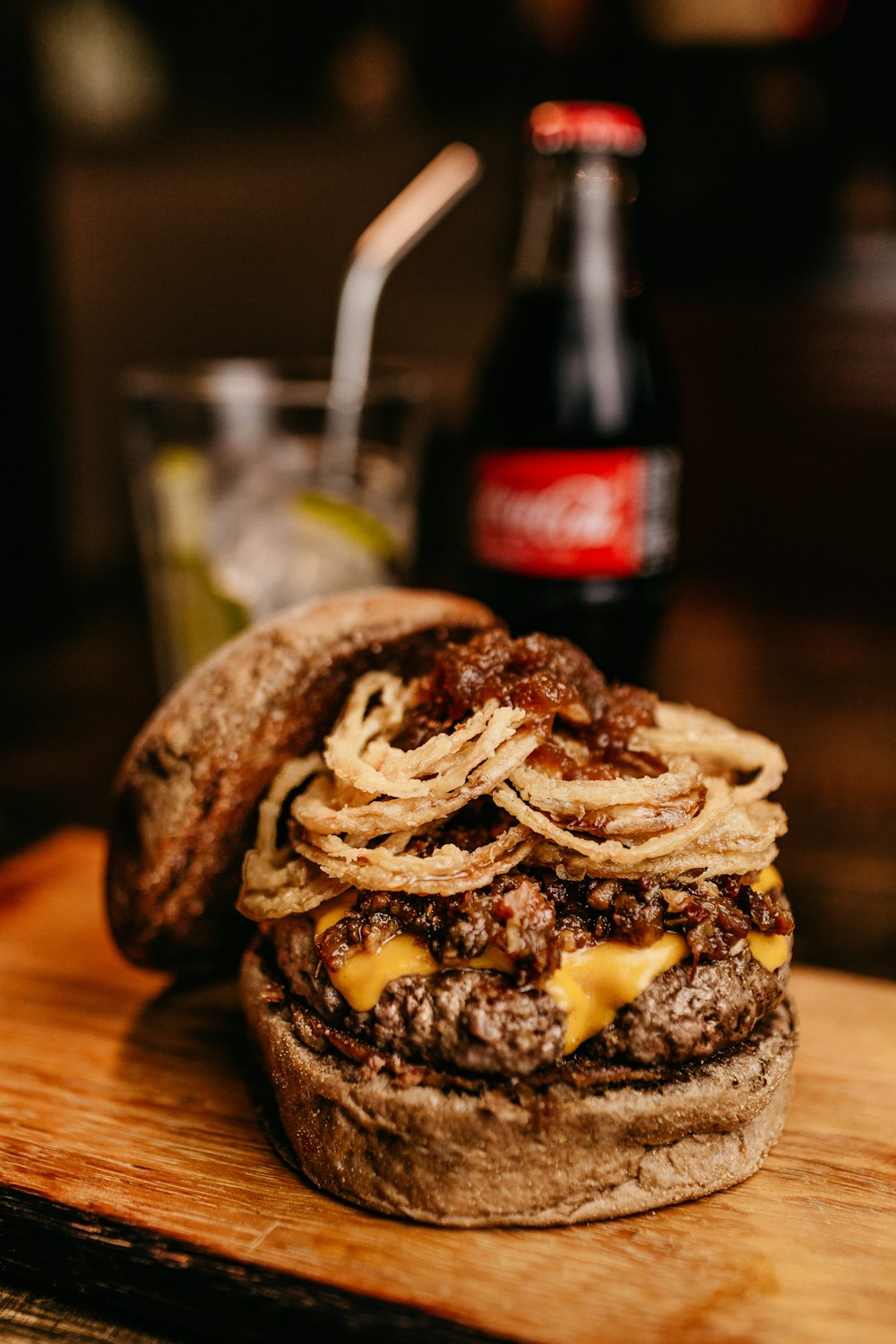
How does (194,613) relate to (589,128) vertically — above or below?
below

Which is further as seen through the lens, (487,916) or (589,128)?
(589,128)

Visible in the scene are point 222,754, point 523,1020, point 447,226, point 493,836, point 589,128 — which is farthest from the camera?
point 447,226

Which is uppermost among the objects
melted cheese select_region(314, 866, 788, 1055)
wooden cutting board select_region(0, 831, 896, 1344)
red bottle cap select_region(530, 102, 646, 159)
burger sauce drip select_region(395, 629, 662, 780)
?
red bottle cap select_region(530, 102, 646, 159)

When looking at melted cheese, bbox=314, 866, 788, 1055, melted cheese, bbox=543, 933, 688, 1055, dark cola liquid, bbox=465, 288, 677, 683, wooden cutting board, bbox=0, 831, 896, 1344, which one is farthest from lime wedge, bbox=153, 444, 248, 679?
melted cheese, bbox=543, 933, 688, 1055

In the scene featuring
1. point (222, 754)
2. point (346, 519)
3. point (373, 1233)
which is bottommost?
point (373, 1233)

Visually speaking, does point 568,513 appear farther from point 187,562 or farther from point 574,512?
point 187,562

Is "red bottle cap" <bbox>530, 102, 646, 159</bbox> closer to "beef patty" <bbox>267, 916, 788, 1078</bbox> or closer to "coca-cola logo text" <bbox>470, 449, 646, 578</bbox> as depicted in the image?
"coca-cola logo text" <bbox>470, 449, 646, 578</bbox>

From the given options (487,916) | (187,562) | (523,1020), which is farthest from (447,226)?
(523,1020)

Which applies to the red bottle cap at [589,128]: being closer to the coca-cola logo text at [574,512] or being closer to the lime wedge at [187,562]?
the coca-cola logo text at [574,512]
